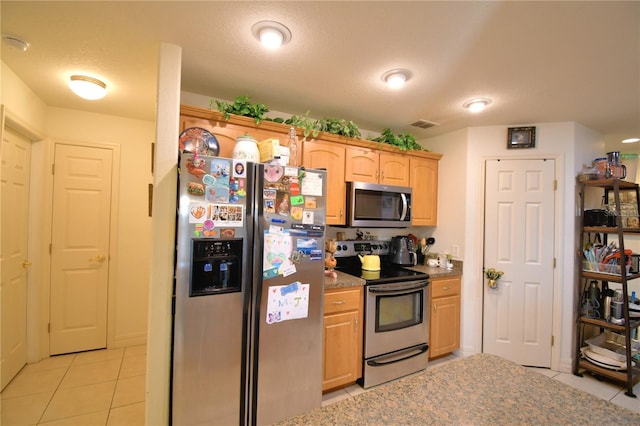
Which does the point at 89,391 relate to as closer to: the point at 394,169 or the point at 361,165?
the point at 361,165

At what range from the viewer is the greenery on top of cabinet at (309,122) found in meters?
2.24

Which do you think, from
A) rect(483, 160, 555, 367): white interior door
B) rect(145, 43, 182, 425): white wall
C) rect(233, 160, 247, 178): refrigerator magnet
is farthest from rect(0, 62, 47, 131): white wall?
rect(483, 160, 555, 367): white interior door

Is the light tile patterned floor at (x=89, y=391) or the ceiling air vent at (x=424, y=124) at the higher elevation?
the ceiling air vent at (x=424, y=124)

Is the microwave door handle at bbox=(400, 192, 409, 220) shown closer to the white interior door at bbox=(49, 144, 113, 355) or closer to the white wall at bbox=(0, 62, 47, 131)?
the white interior door at bbox=(49, 144, 113, 355)

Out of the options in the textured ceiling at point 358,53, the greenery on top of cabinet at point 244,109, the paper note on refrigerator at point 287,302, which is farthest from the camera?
the greenery on top of cabinet at point 244,109

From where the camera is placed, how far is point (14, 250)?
7.98 feet

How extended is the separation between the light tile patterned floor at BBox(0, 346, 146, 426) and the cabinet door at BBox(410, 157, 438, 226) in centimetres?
307

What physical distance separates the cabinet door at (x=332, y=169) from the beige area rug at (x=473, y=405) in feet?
5.93

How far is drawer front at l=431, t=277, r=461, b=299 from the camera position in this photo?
9.25 feet

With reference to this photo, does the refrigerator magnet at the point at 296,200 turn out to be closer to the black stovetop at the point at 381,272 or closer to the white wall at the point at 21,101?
the black stovetop at the point at 381,272

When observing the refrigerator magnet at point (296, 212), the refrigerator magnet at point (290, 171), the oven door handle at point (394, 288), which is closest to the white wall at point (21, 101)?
the refrigerator magnet at point (290, 171)

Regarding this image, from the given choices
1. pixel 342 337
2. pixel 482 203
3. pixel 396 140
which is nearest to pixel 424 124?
pixel 396 140

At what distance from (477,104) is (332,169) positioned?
137 centimetres

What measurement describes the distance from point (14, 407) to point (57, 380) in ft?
1.24
